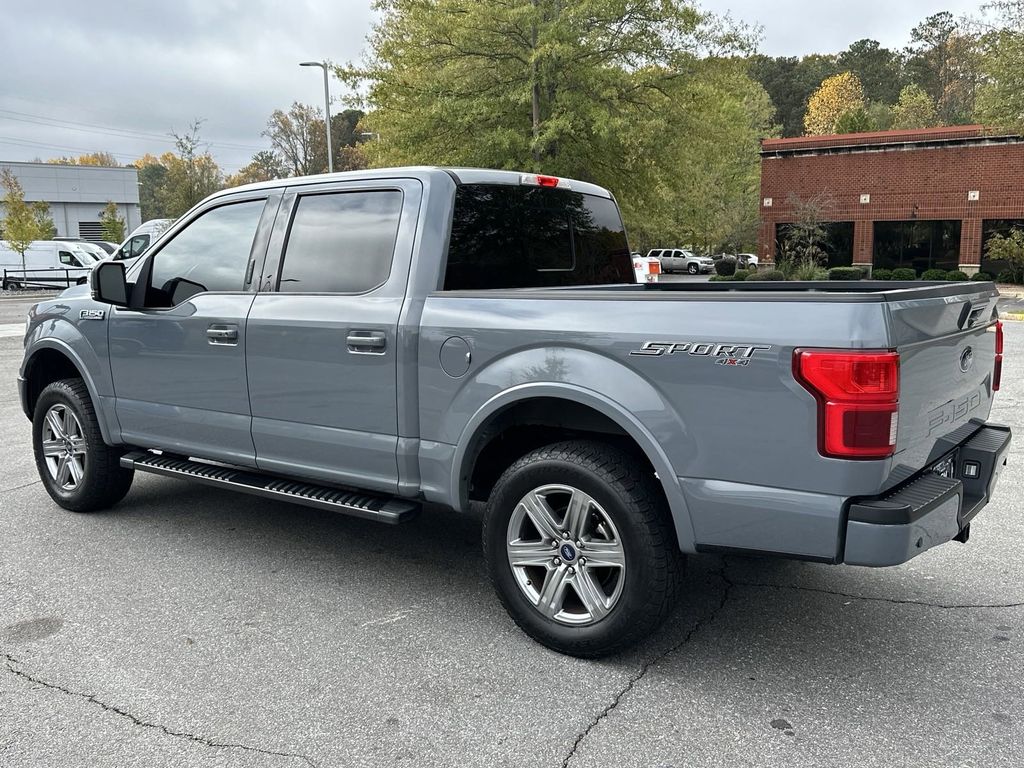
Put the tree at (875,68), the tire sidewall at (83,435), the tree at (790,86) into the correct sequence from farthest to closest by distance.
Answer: the tree at (790,86) < the tree at (875,68) < the tire sidewall at (83,435)

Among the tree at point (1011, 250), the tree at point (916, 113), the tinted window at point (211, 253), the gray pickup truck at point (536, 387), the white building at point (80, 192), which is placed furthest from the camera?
the white building at point (80, 192)

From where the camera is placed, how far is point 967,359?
3537 mm

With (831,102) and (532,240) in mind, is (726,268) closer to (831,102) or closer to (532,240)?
(532,240)

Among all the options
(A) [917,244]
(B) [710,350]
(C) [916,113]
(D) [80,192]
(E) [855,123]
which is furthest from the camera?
(D) [80,192]

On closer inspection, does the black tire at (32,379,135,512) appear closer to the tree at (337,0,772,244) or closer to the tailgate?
the tailgate

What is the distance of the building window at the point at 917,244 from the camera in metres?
34.1

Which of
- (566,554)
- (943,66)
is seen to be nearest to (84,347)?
(566,554)

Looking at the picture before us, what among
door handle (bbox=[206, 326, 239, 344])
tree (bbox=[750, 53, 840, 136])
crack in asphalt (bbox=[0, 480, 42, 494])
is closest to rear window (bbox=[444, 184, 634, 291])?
door handle (bbox=[206, 326, 239, 344])

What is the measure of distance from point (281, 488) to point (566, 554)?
5.39 feet

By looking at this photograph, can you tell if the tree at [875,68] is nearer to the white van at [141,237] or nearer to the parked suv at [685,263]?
the parked suv at [685,263]

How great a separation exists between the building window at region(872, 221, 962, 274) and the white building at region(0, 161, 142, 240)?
5122 centimetres

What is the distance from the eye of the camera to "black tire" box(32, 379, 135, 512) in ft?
17.6

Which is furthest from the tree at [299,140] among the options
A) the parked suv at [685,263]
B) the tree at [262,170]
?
the parked suv at [685,263]

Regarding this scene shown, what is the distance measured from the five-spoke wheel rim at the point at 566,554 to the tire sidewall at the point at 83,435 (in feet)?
10.3
